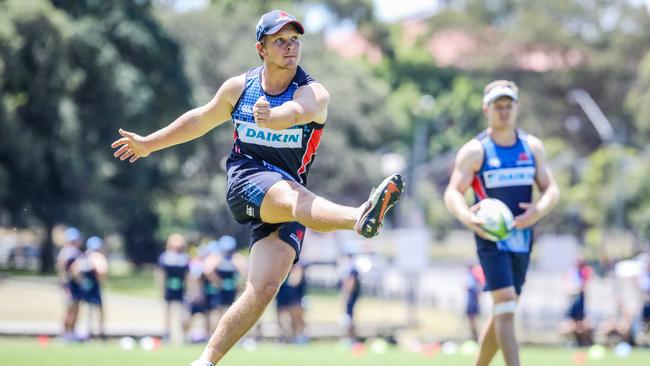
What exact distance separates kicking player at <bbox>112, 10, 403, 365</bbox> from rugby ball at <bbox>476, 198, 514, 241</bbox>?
198cm

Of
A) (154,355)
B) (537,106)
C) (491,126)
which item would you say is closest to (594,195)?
(537,106)

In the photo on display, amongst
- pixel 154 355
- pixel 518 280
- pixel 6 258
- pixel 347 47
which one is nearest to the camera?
pixel 518 280

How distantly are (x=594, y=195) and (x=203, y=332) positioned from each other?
41.1m

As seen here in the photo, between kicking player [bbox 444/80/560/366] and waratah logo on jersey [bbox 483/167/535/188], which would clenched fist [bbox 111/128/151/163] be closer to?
kicking player [bbox 444/80/560/366]

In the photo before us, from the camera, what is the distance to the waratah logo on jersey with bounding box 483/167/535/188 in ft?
33.0

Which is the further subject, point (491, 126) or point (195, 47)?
point (195, 47)

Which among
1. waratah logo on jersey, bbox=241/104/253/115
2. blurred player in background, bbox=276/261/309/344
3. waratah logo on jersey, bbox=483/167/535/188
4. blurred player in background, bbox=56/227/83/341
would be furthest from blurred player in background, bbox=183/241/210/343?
waratah logo on jersey, bbox=241/104/253/115

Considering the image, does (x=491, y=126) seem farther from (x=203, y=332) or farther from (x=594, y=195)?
(x=594, y=195)

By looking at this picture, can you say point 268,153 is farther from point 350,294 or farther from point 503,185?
point 350,294

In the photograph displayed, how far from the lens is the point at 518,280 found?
9.87 metres

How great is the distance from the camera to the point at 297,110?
24.7 ft

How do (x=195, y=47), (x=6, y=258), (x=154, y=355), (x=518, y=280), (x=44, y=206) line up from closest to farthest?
(x=518, y=280) < (x=154, y=355) < (x=44, y=206) < (x=195, y=47) < (x=6, y=258)

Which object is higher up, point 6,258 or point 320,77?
point 320,77

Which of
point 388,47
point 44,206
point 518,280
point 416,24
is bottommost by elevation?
point 518,280
